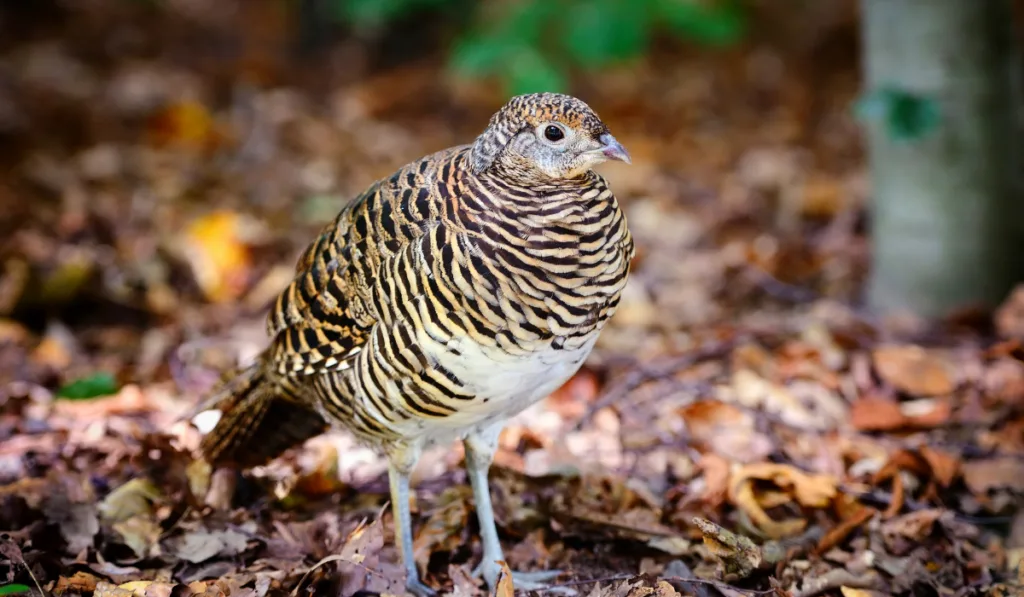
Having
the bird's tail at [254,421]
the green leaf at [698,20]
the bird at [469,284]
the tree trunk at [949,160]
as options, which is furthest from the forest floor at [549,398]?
the green leaf at [698,20]

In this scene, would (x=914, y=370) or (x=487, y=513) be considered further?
(x=914, y=370)

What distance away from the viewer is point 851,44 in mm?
8703

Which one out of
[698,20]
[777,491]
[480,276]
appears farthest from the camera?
[698,20]

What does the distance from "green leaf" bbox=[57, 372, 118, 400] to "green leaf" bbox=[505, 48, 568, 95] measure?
2.86 metres

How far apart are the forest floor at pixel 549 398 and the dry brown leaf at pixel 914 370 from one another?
1cm

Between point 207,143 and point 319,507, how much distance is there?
14.4 feet

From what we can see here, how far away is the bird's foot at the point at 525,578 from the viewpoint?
3.19 metres

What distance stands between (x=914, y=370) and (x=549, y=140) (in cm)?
244

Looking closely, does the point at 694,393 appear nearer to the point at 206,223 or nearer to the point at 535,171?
the point at 535,171

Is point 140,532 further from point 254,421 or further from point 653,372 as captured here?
point 653,372

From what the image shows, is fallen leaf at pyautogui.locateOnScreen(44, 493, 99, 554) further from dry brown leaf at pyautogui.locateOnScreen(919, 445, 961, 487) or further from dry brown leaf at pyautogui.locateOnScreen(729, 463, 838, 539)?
dry brown leaf at pyautogui.locateOnScreen(919, 445, 961, 487)

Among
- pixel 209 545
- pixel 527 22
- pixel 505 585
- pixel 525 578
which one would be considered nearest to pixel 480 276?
pixel 505 585

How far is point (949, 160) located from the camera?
16.0 feet

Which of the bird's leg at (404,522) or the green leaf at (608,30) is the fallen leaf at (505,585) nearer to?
the bird's leg at (404,522)
